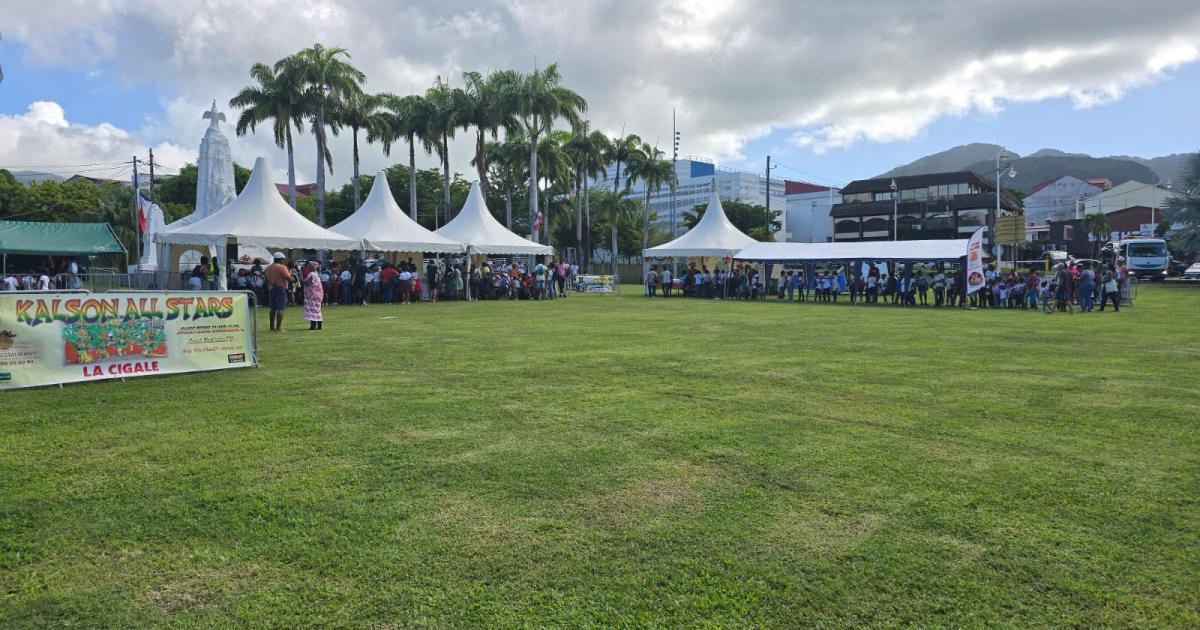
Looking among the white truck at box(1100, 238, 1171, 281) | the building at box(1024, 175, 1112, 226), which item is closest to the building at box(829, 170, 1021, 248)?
the building at box(1024, 175, 1112, 226)

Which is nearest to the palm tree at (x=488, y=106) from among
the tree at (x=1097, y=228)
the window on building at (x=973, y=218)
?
the window on building at (x=973, y=218)

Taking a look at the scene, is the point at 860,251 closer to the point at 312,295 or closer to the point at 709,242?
the point at 709,242

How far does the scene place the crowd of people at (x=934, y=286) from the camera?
22281 mm

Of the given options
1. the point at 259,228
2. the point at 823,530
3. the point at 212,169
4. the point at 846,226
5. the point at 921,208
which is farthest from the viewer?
the point at 846,226

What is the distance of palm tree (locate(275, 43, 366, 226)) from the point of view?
38.8 meters

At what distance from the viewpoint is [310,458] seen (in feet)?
17.9

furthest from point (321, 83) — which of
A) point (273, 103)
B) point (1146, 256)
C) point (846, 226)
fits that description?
point (846, 226)

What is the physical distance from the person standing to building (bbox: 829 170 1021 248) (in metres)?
75.8

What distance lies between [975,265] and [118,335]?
24.3m

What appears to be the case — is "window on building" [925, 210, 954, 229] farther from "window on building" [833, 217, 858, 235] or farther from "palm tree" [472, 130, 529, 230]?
"palm tree" [472, 130, 529, 230]

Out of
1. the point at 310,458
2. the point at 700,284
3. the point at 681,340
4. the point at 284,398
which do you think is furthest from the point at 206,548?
the point at 700,284

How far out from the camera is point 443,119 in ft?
142

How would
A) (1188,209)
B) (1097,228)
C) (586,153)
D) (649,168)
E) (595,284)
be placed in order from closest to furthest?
1. (595,284)
2. (1188,209)
3. (586,153)
4. (649,168)
5. (1097,228)

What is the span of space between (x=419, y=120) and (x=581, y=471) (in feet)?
142
